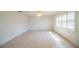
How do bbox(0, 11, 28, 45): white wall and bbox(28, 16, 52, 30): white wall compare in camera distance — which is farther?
bbox(28, 16, 52, 30): white wall

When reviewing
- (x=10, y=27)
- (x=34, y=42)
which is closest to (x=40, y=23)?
(x=34, y=42)

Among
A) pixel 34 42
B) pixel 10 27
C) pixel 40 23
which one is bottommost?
pixel 34 42

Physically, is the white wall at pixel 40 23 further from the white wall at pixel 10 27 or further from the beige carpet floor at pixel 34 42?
the white wall at pixel 10 27

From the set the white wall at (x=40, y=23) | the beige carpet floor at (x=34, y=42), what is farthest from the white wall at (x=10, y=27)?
the white wall at (x=40, y=23)

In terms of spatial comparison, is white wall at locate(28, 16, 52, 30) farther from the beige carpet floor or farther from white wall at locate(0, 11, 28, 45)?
white wall at locate(0, 11, 28, 45)

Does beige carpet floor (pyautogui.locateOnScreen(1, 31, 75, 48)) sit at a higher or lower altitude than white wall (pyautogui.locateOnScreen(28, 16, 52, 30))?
lower

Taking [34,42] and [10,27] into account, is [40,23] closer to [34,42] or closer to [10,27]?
[34,42]

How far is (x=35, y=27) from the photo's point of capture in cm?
176

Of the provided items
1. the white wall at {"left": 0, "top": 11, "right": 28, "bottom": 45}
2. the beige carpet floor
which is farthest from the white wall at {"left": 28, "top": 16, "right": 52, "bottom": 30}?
the white wall at {"left": 0, "top": 11, "right": 28, "bottom": 45}

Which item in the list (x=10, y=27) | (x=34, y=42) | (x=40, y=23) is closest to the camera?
(x=34, y=42)
